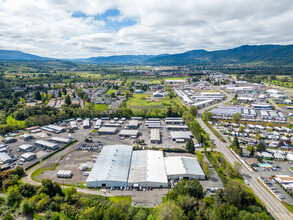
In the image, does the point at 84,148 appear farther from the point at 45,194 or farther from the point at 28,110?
the point at 28,110

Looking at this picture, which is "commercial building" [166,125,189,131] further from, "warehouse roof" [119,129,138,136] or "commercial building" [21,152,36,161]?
"commercial building" [21,152,36,161]

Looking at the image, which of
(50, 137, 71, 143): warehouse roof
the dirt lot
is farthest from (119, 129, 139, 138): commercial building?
(50, 137, 71, 143): warehouse roof

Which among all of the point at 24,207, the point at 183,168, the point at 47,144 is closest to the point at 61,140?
the point at 47,144

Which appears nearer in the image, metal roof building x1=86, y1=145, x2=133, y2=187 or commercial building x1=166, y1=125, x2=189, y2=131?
metal roof building x1=86, y1=145, x2=133, y2=187

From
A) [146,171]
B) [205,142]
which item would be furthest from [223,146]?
[146,171]

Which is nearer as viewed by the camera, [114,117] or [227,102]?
[114,117]

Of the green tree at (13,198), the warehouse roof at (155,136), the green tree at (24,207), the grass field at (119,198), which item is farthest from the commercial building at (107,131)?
the green tree at (24,207)

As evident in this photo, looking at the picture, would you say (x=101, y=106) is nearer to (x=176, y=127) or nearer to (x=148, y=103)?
(x=148, y=103)

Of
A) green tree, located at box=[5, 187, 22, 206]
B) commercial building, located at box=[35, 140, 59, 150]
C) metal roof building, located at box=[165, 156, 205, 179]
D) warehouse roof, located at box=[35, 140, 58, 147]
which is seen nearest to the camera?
green tree, located at box=[5, 187, 22, 206]
